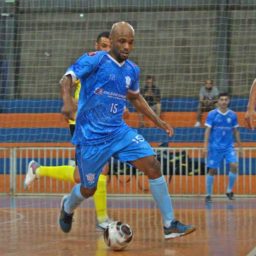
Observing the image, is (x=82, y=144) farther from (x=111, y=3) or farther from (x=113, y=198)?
(x=111, y=3)

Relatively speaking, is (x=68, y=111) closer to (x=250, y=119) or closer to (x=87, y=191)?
(x=87, y=191)

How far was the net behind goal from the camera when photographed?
17.0m

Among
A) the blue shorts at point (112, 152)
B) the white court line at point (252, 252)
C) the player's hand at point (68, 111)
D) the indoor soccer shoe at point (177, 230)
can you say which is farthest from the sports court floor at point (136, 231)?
the player's hand at point (68, 111)

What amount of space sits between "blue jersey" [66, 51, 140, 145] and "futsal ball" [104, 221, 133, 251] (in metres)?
0.80

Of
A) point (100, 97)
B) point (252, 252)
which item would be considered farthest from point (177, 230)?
point (100, 97)

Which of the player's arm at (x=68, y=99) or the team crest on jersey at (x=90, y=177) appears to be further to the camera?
the team crest on jersey at (x=90, y=177)

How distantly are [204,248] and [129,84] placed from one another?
1653 mm

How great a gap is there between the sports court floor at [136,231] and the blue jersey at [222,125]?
1537mm

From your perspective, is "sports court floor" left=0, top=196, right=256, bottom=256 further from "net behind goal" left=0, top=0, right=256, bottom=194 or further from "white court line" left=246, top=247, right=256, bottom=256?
"net behind goal" left=0, top=0, right=256, bottom=194

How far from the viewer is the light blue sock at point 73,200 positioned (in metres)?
7.18

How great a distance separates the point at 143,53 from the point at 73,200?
44.1ft

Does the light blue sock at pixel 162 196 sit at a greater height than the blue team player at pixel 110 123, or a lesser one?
lesser

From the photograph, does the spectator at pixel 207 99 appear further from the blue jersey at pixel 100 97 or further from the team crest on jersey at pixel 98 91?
the team crest on jersey at pixel 98 91

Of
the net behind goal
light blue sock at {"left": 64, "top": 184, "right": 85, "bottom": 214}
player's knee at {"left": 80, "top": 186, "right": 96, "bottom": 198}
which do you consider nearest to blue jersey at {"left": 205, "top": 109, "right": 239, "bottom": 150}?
the net behind goal
